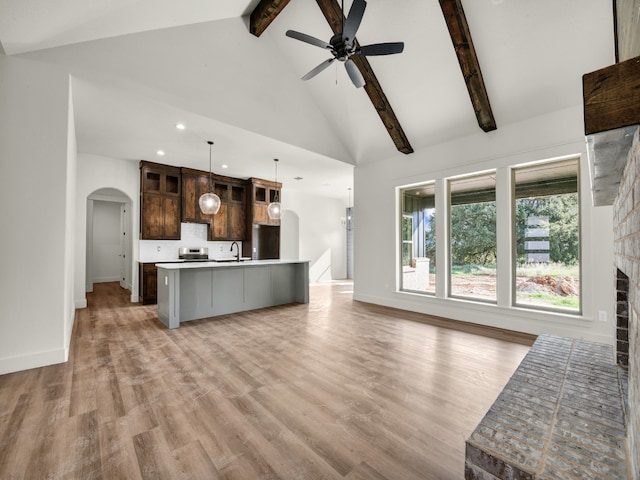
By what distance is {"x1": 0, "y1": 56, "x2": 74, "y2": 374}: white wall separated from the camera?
278cm

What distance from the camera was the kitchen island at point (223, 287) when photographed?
4.38 m

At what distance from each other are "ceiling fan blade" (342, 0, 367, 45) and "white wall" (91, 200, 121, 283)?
1008 centimetres

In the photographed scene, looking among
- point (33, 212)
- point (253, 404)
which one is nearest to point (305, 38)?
point (33, 212)

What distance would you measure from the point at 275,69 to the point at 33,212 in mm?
3858

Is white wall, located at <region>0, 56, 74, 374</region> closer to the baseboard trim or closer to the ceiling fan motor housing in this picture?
the baseboard trim

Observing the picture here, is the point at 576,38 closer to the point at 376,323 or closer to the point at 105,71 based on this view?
the point at 376,323

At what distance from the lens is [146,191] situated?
6.12 meters

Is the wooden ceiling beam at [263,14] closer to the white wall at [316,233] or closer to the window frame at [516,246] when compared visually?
the window frame at [516,246]

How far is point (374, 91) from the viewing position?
4719mm

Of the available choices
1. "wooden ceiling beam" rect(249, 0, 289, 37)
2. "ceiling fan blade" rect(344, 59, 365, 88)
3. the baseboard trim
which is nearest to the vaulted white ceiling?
"wooden ceiling beam" rect(249, 0, 289, 37)

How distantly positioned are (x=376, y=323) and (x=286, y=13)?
4957mm

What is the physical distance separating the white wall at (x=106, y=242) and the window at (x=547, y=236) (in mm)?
11388

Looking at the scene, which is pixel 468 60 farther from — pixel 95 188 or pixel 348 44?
pixel 95 188

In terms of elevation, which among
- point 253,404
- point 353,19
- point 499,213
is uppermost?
point 353,19
